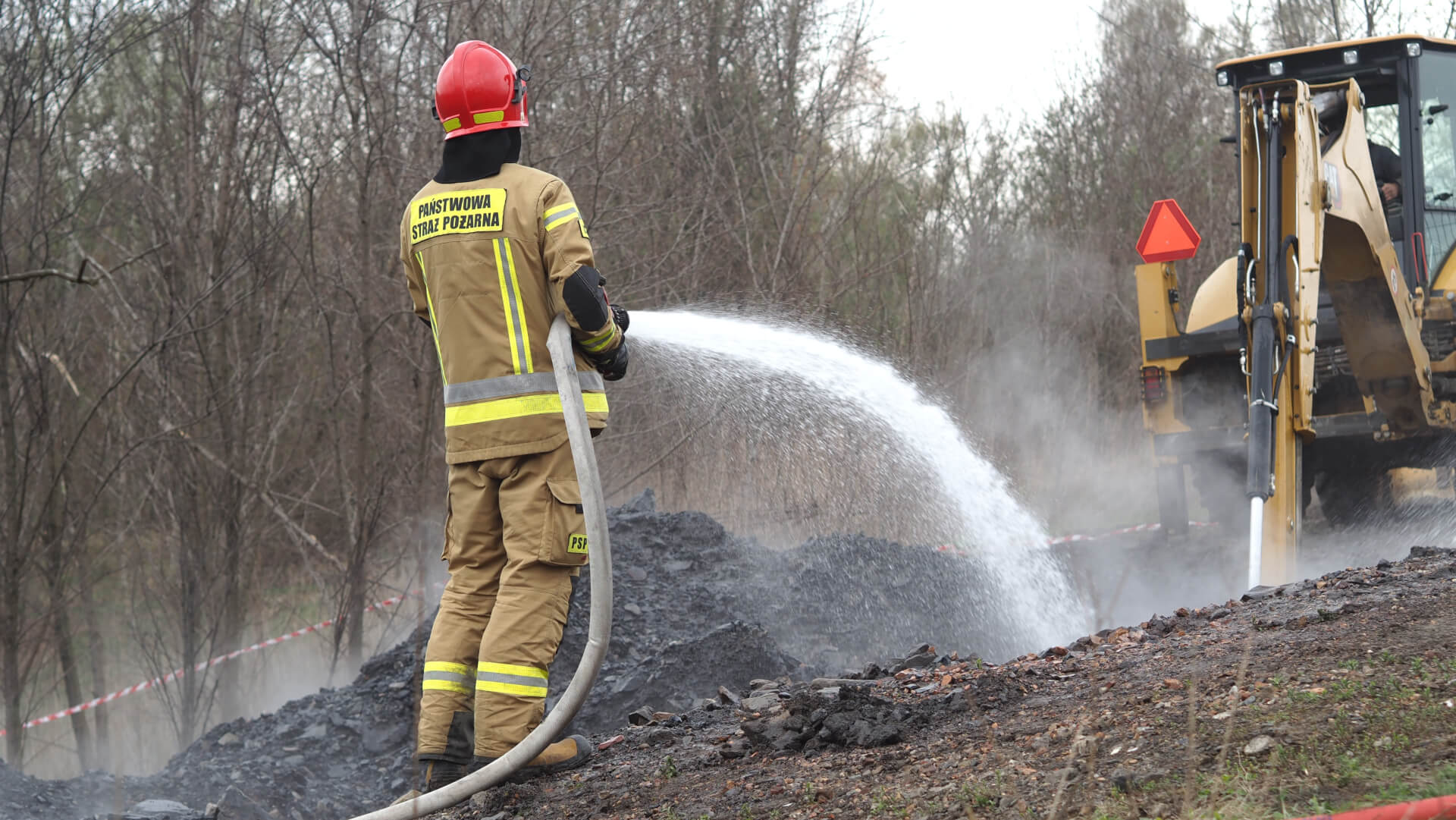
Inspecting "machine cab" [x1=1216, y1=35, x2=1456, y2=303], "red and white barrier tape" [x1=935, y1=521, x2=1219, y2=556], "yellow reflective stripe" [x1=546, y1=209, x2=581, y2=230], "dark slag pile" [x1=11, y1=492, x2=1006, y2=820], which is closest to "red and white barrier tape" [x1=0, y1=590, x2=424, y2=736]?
"dark slag pile" [x1=11, y1=492, x2=1006, y2=820]

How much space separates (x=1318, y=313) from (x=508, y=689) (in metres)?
5.38

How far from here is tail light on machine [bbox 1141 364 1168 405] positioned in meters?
8.01

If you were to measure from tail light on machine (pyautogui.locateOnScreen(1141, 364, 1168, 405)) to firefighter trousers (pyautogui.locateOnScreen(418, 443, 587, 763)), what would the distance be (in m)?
5.20

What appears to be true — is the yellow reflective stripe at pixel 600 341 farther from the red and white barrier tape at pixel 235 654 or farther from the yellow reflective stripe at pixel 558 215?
the red and white barrier tape at pixel 235 654

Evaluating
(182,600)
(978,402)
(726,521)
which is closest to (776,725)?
(182,600)

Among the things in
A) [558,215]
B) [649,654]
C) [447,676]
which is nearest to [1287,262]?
[649,654]

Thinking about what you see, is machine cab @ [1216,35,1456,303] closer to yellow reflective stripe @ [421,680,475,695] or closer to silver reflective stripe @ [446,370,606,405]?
silver reflective stripe @ [446,370,606,405]

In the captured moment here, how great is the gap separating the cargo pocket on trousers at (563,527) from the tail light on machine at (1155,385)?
525 cm

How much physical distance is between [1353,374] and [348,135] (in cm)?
622

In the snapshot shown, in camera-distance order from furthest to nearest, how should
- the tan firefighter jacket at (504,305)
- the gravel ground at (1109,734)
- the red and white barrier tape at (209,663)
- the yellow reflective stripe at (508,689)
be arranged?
the red and white barrier tape at (209,663), the tan firefighter jacket at (504,305), the yellow reflective stripe at (508,689), the gravel ground at (1109,734)

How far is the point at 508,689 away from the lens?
362 cm

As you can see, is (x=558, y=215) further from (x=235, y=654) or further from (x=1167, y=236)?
(x=235, y=654)

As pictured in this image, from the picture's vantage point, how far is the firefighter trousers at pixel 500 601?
364cm

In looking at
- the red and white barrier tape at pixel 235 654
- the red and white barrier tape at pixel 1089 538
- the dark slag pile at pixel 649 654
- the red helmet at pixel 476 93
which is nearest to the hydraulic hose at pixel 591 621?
the dark slag pile at pixel 649 654
